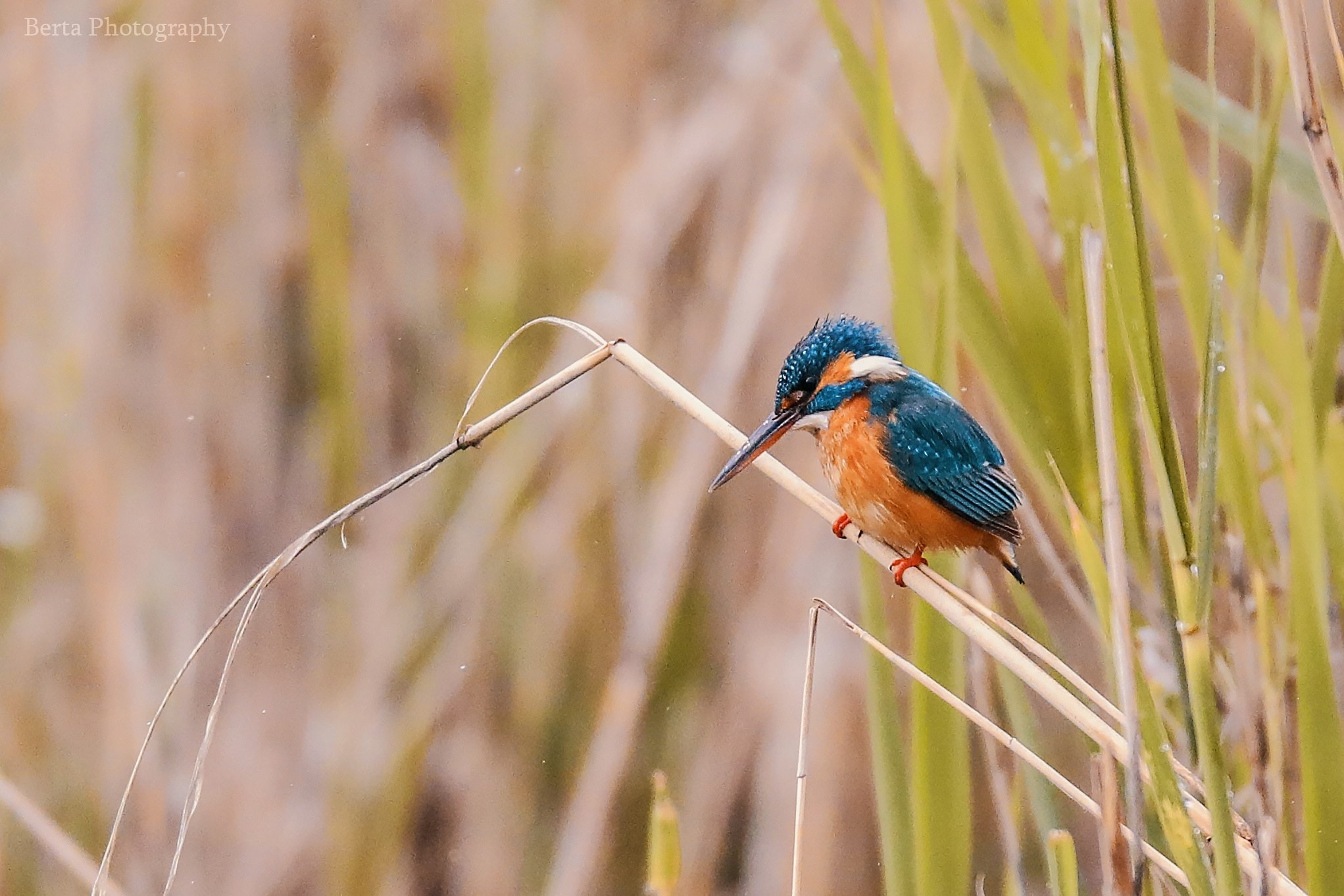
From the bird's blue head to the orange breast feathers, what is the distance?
0.02 metres

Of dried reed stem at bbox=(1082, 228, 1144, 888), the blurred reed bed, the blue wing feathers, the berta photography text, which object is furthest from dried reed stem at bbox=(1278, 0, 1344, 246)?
the berta photography text

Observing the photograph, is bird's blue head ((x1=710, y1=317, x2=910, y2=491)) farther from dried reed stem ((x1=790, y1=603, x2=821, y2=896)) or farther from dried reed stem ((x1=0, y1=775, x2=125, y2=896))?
dried reed stem ((x1=0, y1=775, x2=125, y2=896))

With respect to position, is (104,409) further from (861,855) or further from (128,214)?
(861,855)

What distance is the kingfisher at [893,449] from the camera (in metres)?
0.91

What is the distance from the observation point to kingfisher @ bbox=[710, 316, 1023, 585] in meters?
0.91

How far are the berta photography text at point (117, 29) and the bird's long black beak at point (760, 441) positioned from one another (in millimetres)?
1176

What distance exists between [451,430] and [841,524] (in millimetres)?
876

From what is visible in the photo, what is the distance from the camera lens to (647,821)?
5.85ft

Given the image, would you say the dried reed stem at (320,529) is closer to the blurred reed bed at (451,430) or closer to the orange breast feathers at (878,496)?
the orange breast feathers at (878,496)

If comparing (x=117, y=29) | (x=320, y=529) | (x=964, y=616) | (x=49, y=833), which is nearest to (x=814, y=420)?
(x=964, y=616)

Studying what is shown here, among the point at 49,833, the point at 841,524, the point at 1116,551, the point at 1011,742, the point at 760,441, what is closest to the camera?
the point at 1116,551

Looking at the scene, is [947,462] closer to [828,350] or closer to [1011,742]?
[828,350]

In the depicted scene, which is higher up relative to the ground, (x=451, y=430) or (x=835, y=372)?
(x=451, y=430)

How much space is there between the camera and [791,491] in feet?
2.70
